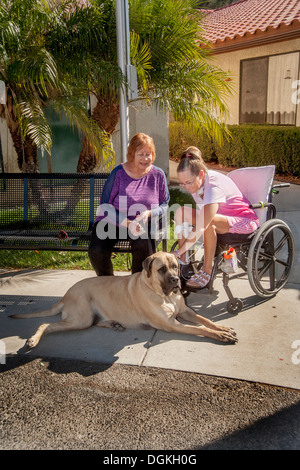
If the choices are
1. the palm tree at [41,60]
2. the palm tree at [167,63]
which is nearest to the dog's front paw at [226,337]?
the palm tree at [41,60]

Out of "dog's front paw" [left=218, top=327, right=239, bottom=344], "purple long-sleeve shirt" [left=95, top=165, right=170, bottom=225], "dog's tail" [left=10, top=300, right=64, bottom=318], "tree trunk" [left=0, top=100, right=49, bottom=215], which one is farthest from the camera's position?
"tree trunk" [left=0, top=100, right=49, bottom=215]

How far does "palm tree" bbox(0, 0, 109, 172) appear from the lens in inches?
202

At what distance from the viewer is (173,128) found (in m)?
16.2

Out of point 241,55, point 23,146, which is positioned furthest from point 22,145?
point 241,55


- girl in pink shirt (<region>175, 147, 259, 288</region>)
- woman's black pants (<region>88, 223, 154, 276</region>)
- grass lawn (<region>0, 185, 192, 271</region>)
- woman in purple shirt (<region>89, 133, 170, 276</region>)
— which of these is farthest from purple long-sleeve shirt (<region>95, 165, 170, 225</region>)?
grass lawn (<region>0, 185, 192, 271</region>)

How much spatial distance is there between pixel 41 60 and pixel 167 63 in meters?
2.23

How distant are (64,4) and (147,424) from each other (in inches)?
211

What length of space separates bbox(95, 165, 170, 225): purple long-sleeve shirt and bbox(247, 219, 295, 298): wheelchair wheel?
100cm

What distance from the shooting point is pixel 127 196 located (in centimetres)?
450

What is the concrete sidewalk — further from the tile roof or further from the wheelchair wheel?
the tile roof

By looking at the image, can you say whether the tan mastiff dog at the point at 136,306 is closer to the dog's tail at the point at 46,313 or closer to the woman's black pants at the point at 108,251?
the dog's tail at the point at 46,313
